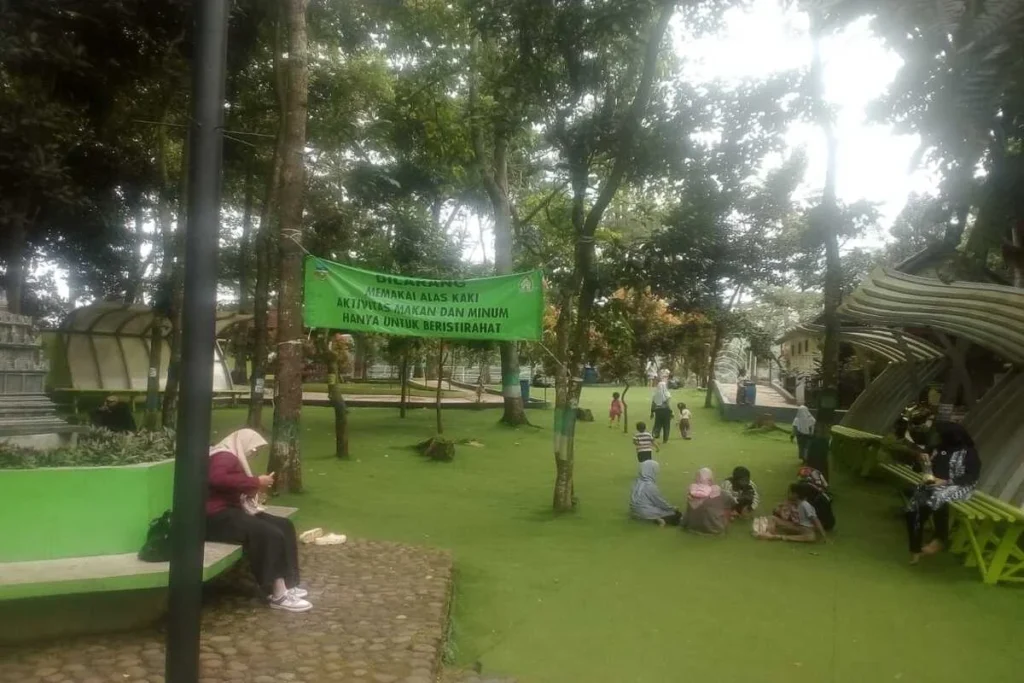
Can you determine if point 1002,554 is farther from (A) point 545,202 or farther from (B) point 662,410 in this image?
(A) point 545,202

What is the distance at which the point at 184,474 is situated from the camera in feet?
9.66

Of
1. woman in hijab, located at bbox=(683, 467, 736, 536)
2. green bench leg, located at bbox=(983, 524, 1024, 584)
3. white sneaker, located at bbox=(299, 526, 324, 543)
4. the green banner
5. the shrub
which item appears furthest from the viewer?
woman in hijab, located at bbox=(683, 467, 736, 536)

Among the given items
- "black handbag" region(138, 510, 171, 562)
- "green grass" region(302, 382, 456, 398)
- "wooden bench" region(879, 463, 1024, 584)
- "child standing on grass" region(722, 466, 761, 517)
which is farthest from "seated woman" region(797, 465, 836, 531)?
"green grass" region(302, 382, 456, 398)

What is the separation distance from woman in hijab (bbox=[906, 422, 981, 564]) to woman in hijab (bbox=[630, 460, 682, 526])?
Result: 249cm

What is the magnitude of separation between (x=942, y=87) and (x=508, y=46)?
222 inches

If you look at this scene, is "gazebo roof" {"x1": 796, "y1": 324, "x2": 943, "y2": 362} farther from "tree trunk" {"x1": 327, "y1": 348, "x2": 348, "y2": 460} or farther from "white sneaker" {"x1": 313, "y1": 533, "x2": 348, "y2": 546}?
"white sneaker" {"x1": 313, "y1": 533, "x2": 348, "y2": 546}

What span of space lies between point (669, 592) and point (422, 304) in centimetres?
378

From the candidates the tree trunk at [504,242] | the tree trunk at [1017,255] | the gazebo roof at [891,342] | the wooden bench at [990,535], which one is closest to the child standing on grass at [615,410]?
the tree trunk at [504,242]

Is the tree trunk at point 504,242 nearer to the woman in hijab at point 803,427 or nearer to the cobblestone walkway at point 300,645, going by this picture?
the woman in hijab at point 803,427

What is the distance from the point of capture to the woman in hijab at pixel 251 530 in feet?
17.6

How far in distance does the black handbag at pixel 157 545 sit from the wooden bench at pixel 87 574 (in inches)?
1.6

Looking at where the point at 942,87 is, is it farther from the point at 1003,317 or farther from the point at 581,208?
the point at 581,208

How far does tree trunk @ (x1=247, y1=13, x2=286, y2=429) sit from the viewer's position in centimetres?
1045

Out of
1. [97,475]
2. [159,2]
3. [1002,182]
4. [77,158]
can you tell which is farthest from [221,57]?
[77,158]
